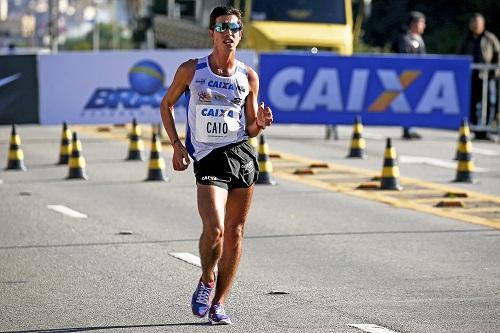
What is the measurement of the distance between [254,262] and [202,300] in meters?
3.04

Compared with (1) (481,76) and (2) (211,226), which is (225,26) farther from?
(1) (481,76)

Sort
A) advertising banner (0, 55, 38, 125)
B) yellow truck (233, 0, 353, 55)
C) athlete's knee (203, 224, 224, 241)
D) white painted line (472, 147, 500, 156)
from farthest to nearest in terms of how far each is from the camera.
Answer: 1. yellow truck (233, 0, 353, 55)
2. advertising banner (0, 55, 38, 125)
3. white painted line (472, 147, 500, 156)
4. athlete's knee (203, 224, 224, 241)

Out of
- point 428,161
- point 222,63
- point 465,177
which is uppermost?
point 222,63

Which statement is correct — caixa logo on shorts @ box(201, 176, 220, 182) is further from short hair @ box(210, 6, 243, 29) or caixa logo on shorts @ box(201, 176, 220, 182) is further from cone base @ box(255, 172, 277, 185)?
cone base @ box(255, 172, 277, 185)

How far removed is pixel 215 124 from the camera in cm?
921

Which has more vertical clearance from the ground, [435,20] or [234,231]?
[234,231]

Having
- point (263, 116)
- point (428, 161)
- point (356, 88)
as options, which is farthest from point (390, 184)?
point (263, 116)

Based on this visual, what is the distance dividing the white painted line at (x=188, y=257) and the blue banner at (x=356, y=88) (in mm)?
14027

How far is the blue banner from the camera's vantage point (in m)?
26.5

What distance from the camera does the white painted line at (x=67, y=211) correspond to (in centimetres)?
1538

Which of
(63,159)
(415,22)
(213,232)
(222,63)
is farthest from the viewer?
(415,22)

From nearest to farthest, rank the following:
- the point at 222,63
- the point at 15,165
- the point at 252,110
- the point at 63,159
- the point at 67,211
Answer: the point at 222,63, the point at 252,110, the point at 67,211, the point at 15,165, the point at 63,159

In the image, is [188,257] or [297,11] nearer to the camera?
[188,257]

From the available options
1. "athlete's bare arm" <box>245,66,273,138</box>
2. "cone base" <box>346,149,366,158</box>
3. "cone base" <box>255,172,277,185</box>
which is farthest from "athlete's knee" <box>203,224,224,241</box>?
"cone base" <box>346,149,366,158</box>
